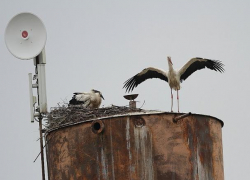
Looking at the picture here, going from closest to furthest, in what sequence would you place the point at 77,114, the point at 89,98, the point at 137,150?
the point at 137,150 → the point at 77,114 → the point at 89,98

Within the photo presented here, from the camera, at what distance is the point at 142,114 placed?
13141mm

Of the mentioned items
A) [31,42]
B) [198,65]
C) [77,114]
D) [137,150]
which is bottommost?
[137,150]

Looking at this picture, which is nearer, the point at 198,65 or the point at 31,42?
the point at 31,42

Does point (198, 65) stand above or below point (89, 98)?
above

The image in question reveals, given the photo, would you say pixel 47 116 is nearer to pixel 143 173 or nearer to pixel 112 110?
pixel 112 110

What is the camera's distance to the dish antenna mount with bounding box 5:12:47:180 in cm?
1559

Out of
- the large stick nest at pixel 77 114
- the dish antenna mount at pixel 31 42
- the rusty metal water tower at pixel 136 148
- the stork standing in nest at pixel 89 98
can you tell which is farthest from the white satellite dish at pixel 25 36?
the stork standing in nest at pixel 89 98

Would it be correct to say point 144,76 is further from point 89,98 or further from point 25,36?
point 25,36

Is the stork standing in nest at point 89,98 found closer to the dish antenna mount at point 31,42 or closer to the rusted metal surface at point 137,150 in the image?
the dish antenna mount at point 31,42

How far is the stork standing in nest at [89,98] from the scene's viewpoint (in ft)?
65.7

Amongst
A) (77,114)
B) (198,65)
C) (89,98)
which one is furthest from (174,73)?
(77,114)

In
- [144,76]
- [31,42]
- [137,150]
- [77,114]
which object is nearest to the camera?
[137,150]

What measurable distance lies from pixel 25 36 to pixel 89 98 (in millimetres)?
4931

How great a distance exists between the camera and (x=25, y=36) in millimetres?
15820
